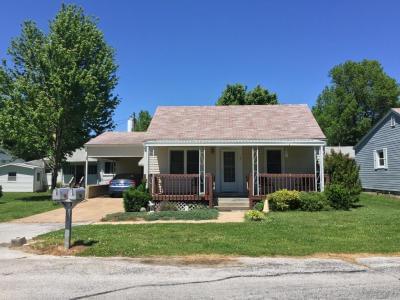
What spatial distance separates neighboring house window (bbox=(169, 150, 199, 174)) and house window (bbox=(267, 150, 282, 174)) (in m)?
3.48

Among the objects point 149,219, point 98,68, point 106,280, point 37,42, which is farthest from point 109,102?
point 106,280

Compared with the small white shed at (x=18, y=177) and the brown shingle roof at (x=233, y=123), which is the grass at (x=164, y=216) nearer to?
the brown shingle roof at (x=233, y=123)

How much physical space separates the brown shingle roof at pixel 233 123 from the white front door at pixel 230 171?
1174 millimetres

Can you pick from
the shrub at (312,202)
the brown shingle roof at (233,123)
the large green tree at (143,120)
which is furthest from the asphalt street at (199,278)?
the large green tree at (143,120)

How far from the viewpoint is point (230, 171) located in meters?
19.3

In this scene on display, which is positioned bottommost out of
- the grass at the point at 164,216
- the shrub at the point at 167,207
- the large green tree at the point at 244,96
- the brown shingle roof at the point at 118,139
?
the grass at the point at 164,216

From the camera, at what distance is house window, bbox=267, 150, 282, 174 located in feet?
62.8

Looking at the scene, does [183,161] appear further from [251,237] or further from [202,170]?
[251,237]

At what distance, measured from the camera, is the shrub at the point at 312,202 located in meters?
15.4

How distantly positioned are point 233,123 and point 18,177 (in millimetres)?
20764

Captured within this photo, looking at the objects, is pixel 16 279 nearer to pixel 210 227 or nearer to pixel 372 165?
pixel 210 227

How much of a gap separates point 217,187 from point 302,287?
13361mm

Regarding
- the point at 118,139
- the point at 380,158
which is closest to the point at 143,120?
the point at 118,139

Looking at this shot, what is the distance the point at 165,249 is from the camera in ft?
28.3
